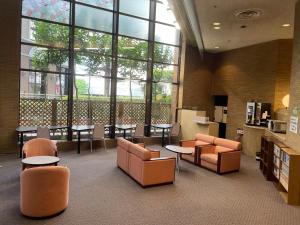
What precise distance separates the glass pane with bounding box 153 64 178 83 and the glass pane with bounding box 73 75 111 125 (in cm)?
201

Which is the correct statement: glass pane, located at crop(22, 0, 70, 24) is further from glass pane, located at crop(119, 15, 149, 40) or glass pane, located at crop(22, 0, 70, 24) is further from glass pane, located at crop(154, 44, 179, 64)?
glass pane, located at crop(154, 44, 179, 64)

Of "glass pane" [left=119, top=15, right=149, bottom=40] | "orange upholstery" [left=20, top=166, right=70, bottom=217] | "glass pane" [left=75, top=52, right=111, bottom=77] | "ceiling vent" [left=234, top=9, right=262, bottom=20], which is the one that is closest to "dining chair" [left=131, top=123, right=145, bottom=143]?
"glass pane" [left=75, top=52, right=111, bottom=77]

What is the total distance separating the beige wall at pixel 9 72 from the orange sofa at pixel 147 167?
377 centimetres

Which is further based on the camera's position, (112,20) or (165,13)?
(165,13)

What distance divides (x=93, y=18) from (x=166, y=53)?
3.13m

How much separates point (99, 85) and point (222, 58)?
5.38 meters

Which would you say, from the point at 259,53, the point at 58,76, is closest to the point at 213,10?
the point at 259,53

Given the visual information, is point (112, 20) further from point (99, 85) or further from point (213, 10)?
point (213, 10)

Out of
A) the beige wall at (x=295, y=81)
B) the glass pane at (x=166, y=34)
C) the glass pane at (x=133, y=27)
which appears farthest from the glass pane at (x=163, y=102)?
the beige wall at (x=295, y=81)

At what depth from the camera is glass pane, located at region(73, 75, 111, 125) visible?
26.7 ft

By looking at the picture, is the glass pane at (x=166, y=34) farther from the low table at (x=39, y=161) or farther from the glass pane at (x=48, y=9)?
the low table at (x=39, y=161)

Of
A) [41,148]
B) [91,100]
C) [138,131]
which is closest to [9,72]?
[91,100]

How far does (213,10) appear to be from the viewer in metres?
5.79

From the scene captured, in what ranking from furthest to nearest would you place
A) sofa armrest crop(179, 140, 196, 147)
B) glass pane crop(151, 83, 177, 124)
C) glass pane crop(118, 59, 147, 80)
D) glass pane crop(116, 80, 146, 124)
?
glass pane crop(151, 83, 177, 124) → glass pane crop(116, 80, 146, 124) → glass pane crop(118, 59, 147, 80) → sofa armrest crop(179, 140, 196, 147)
